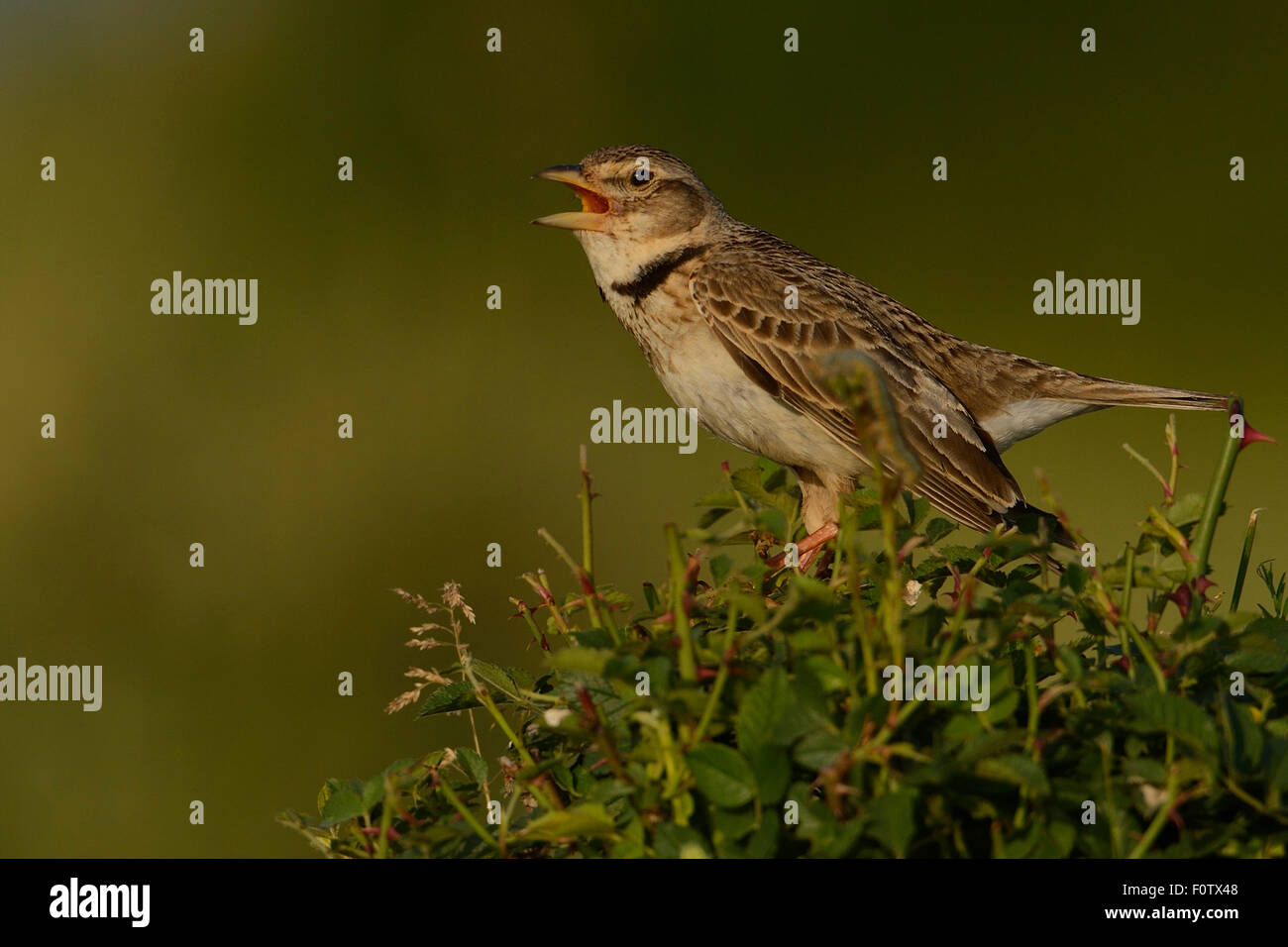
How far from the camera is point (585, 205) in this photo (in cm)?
589

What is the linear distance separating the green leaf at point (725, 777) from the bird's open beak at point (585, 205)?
3.96 meters

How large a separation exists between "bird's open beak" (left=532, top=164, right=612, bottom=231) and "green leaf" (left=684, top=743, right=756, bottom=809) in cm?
396

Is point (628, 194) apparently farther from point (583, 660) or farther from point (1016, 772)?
point (1016, 772)

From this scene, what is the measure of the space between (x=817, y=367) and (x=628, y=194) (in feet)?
3.58

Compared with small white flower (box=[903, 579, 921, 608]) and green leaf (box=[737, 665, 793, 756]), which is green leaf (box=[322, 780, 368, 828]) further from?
small white flower (box=[903, 579, 921, 608])

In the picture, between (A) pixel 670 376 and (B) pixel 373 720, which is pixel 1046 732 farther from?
(B) pixel 373 720

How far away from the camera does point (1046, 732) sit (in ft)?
5.74

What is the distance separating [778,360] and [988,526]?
1012 mm

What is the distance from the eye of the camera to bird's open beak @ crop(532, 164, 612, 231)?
5.50 m

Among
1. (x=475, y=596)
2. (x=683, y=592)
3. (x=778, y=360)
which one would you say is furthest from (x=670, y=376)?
(x=683, y=592)

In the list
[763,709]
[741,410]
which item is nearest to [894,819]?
[763,709]

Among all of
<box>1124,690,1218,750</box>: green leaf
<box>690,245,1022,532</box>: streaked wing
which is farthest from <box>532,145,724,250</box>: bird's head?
<box>1124,690,1218,750</box>: green leaf

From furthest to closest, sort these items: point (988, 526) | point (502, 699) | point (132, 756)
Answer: point (132, 756), point (988, 526), point (502, 699)

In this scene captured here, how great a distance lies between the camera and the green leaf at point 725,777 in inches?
63.8
